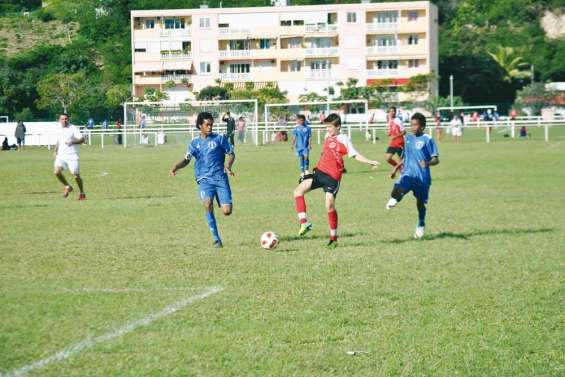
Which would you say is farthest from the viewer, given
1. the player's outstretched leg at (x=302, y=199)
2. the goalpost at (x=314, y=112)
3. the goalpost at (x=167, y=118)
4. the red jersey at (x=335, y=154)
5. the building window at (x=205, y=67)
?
the building window at (x=205, y=67)

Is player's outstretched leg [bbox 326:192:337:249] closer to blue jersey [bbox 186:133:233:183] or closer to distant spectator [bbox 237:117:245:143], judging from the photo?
blue jersey [bbox 186:133:233:183]

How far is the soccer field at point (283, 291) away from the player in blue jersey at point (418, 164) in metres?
0.49

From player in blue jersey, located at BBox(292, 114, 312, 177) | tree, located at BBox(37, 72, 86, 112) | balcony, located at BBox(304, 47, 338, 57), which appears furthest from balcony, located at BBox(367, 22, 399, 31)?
player in blue jersey, located at BBox(292, 114, 312, 177)

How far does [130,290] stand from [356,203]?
10441 mm

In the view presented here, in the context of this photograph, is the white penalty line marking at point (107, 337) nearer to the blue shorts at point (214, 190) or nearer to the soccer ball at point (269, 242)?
the soccer ball at point (269, 242)

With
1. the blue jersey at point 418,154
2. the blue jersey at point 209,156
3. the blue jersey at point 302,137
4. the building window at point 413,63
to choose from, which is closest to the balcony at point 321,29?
the building window at point 413,63

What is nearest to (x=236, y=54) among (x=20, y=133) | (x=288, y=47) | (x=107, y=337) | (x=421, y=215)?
(x=288, y=47)

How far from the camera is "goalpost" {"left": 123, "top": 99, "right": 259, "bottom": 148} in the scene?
179ft

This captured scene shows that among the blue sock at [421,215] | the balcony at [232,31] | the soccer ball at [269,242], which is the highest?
the balcony at [232,31]

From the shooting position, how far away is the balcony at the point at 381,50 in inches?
3792

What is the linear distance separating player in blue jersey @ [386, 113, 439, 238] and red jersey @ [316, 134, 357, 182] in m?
1.30

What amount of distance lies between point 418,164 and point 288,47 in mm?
84774

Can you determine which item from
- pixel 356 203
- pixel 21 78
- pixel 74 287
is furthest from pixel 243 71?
pixel 74 287

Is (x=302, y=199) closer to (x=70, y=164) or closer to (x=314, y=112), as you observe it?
(x=70, y=164)
